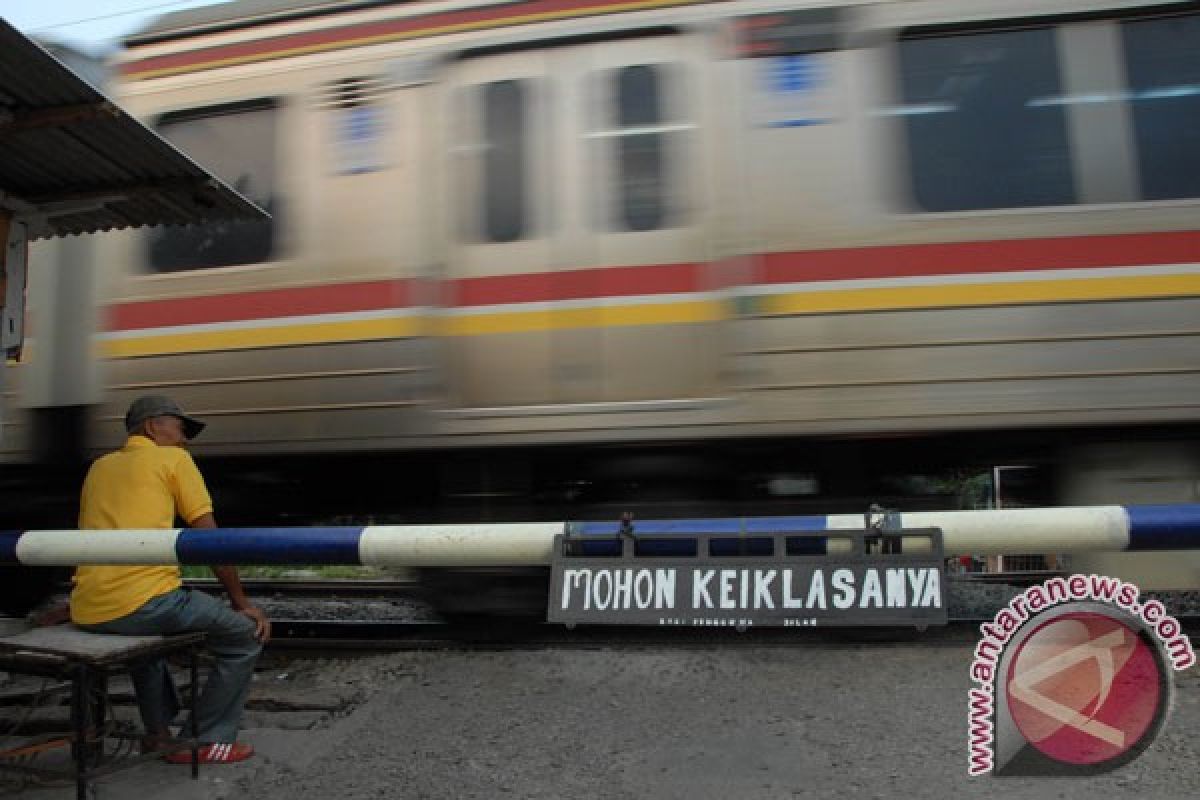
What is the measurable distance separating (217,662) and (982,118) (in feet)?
12.7

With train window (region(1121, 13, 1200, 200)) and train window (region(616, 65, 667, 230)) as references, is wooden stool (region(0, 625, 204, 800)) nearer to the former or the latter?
train window (region(616, 65, 667, 230))

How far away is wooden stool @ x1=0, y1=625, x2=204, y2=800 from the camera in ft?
9.74

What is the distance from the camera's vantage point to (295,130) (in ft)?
15.6

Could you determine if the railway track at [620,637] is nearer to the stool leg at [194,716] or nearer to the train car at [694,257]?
the train car at [694,257]

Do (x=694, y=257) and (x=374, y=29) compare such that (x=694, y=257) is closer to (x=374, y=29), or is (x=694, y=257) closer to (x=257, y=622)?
(x=374, y=29)

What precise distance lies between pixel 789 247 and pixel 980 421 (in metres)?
1.09

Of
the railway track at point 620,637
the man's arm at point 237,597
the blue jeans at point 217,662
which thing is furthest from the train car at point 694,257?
the blue jeans at point 217,662

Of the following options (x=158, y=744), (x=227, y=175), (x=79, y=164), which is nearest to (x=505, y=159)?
(x=227, y=175)

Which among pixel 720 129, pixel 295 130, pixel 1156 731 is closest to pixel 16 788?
pixel 295 130

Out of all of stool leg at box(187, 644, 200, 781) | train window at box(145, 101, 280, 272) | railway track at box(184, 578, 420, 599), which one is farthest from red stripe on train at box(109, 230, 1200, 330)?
railway track at box(184, 578, 420, 599)

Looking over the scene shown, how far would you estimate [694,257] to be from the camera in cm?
428

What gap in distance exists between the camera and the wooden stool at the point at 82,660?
297cm

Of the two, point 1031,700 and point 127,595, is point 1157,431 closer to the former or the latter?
point 1031,700

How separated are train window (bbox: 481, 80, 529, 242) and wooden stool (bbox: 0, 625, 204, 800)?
7.37 ft
